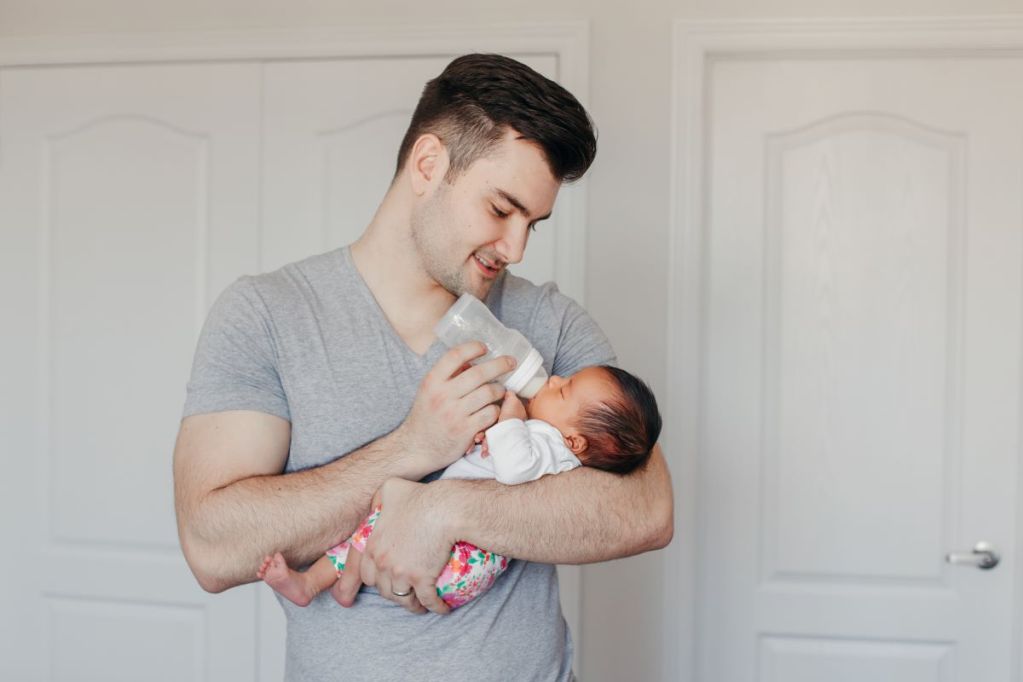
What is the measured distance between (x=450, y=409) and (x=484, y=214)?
0.30 m

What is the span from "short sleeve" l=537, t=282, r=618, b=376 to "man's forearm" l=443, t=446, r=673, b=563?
22cm

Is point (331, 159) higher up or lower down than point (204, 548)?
higher up

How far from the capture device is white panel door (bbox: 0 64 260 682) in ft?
8.30

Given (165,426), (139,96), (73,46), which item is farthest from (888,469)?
(73,46)

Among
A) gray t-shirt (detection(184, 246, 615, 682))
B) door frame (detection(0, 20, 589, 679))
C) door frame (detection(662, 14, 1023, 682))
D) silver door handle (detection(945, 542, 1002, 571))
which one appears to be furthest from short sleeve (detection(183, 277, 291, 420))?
silver door handle (detection(945, 542, 1002, 571))

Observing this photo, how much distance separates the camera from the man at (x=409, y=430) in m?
1.21

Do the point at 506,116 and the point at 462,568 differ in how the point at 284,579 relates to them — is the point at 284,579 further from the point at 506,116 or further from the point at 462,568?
the point at 506,116

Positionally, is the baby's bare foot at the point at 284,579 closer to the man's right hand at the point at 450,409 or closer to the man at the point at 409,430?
the man at the point at 409,430

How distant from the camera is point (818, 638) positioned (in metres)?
2.39

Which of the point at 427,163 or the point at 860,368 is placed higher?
the point at 427,163

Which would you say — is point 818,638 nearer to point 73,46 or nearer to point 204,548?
point 204,548

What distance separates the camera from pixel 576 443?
4.37 feet

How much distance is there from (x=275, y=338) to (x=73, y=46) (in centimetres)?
171

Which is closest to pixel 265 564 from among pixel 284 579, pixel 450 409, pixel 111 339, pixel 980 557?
pixel 284 579
